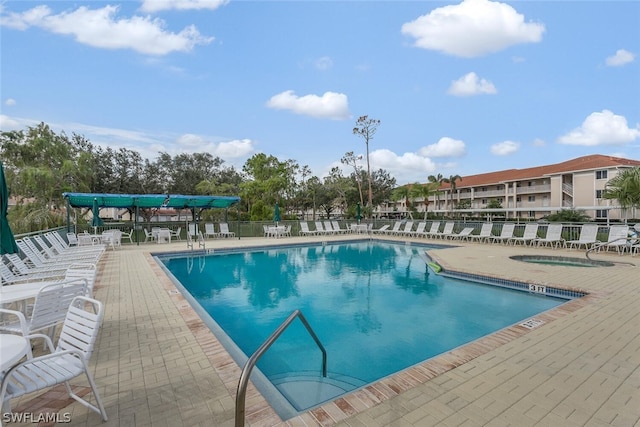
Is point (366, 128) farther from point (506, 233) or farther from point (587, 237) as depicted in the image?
point (587, 237)

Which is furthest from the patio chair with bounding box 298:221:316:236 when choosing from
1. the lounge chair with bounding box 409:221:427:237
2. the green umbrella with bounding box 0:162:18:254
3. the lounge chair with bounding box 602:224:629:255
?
the green umbrella with bounding box 0:162:18:254

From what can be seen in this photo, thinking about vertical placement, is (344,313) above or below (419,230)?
below

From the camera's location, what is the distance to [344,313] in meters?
5.93

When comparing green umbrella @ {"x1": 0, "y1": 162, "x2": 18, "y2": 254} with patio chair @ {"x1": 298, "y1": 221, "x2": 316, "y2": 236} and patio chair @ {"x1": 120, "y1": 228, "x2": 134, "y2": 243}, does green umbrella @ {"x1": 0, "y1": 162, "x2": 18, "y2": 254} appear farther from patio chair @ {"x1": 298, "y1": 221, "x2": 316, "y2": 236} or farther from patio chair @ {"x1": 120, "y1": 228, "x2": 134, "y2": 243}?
patio chair @ {"x1": 298, "y1": 221, "x2": 316, "y2": 236}

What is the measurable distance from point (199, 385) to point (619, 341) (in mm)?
4409

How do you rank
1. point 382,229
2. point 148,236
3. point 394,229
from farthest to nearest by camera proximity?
1. point 382,229
2. point 394,229
3. point 148,236

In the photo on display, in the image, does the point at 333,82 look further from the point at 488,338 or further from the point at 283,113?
the point at 488,338

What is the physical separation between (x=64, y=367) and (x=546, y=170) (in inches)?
1725

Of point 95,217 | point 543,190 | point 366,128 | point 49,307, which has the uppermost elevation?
point 366,128

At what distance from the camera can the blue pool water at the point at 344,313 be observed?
3.88 m

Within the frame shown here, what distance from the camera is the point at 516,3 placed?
11164mm

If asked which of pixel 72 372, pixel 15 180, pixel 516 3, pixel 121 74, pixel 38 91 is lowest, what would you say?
pixel 72 372

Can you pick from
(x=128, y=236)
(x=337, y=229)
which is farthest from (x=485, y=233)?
(x=128, y=236)

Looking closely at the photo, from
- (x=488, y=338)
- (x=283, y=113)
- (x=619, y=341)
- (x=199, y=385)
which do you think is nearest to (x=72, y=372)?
(x=199, y=385)
